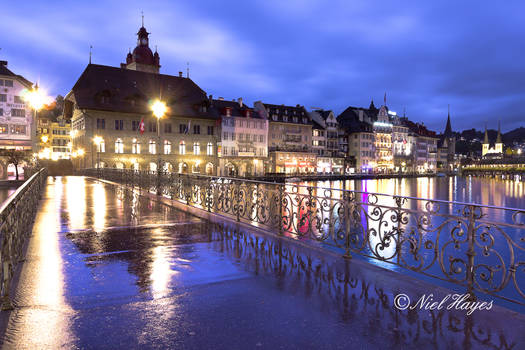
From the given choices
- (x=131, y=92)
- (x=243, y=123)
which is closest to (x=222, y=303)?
(x=131, y=92)

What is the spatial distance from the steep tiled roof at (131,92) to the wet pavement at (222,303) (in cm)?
4857

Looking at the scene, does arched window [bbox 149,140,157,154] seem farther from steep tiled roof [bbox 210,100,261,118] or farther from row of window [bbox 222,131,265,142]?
row of window [bbox 222,131,265,142]

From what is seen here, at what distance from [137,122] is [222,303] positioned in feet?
179

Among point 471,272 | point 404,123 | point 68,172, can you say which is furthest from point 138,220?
point 404,123

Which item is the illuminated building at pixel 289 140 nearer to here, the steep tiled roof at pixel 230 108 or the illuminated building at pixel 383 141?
the steep tiled roof at pixel 230 108

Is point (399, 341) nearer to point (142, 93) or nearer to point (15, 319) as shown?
point (15, 319)

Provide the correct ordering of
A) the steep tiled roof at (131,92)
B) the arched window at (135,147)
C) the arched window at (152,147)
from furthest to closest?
the arched window at (152,147)
the arched window at (135,147)
the steep tiled roof at (131,92)

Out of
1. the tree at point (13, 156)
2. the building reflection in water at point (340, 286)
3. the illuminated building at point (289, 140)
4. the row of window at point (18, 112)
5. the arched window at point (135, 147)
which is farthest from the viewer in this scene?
the illuminated building at point (289, 140)

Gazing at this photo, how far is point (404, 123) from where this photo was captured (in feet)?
362

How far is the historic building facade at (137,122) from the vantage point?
51.3 meters

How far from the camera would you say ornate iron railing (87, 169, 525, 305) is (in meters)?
4.46

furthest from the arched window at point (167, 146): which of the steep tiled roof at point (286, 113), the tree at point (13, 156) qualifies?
the steep tiled roof at point (286, 113)
